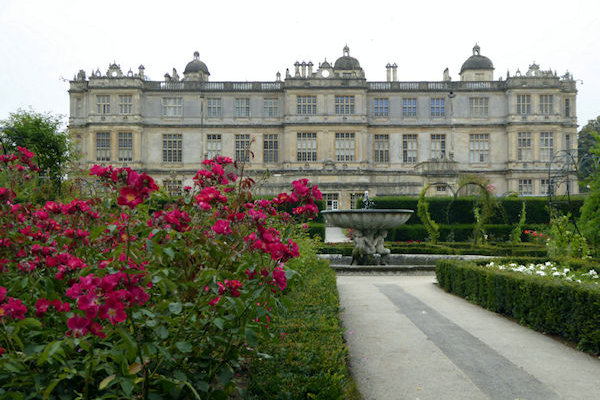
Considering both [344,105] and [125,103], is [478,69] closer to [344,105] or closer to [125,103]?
[344,105]

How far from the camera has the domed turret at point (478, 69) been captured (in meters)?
37.8

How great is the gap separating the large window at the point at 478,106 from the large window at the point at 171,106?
22264 mm

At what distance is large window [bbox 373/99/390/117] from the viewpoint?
3581 centimetres

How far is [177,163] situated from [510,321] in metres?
31.7

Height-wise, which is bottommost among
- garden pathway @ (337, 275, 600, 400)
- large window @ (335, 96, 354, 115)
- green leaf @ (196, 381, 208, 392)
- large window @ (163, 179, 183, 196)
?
garden pathway @ (337, 275, 600, 400)

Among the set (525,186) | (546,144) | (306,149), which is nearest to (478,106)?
(546,144)

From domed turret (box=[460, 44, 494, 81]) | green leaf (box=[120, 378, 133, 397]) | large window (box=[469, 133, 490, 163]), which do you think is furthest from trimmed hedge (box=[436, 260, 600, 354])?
domed turret (box=[460, 44, 494, 81])

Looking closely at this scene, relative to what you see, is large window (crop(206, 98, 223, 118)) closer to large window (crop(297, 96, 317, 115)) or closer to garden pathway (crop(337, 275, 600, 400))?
large window (crop(297, 96, 317, 115))

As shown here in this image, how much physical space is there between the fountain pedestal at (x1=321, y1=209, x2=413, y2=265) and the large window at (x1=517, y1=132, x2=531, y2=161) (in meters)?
26.8

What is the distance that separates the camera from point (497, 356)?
4516 millimetres

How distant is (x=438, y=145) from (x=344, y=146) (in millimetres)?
7335

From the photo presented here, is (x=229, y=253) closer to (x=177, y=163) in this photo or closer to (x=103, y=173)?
(x=103, y=173)

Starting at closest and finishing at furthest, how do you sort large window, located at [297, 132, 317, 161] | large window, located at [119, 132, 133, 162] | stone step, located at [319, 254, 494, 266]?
stone step, located at [319, 254, 494, 266]
large window, located at [119, 132, 133, 162]
large window, located at [297, 132, 317, 161]

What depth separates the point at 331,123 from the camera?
3444cm
